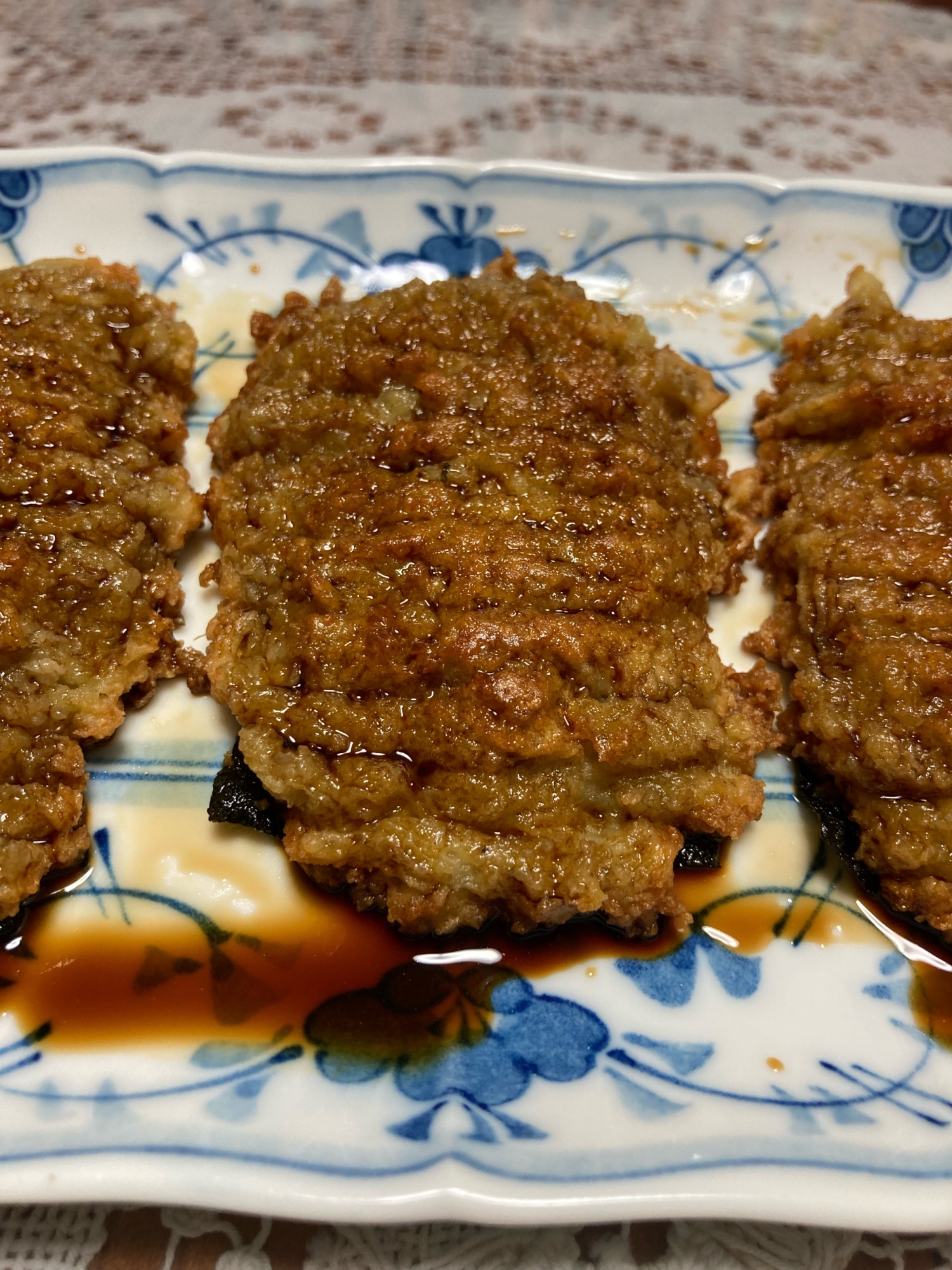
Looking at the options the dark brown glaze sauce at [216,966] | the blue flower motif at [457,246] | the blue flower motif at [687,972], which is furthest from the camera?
the blue flower motif at [457,246]

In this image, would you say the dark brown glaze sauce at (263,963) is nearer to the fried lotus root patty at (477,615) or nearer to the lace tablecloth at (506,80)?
the fried lotus root patty at (477,615)

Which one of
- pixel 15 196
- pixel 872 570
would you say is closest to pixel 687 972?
pixel 872 570

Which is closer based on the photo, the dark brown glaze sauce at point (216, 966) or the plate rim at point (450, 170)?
the dark brown glaze sauce at point (216, 966)

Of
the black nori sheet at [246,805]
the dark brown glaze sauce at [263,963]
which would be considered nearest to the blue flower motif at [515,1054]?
the dark brown glaze sauce at [263,963]

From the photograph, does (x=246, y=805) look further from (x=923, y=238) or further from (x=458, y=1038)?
(x=923, y=238)

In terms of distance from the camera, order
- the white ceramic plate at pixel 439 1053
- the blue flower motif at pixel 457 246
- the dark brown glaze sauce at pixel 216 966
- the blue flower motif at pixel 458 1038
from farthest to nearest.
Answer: the blue flower motif at pixel 457 246 → the dark brown glaze sauce at pixel 216 966 → the blue flower motif at pixel 458 1038 → the white ceramic plate at pixel 439 1053

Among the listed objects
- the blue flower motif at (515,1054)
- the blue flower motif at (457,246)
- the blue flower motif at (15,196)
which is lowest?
the blue flower motif at (515,1054)

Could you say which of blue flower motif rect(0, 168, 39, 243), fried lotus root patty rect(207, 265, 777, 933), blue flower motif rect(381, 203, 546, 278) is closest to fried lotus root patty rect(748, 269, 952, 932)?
fried lotus root patty rect(207, 265, 777, 933)
